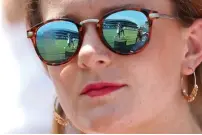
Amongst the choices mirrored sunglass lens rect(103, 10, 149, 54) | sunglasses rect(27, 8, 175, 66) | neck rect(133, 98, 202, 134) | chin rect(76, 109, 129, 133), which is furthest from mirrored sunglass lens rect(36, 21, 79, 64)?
neck rect(133, 98, 202, 134)

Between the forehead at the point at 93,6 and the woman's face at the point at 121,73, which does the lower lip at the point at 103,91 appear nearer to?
the woman's face at the point at 121,73

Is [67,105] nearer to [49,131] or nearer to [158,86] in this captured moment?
[158,86]

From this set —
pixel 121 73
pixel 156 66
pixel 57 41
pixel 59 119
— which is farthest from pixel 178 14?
pixel 59 119

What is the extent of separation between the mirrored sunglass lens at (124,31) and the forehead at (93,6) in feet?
0.14

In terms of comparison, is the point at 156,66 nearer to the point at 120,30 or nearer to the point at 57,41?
the point at 120,30

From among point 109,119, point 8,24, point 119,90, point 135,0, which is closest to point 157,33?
point 135,0

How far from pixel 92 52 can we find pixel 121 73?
0.13 m

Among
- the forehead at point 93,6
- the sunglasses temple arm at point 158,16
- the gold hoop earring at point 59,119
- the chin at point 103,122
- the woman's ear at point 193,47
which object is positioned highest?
the forehead at point 93,6

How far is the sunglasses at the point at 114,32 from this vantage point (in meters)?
1.63

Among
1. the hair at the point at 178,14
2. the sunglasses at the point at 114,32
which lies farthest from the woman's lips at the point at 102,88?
the hair at the point at 178,14

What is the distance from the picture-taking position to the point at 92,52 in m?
1.60

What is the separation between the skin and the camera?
1.63 m

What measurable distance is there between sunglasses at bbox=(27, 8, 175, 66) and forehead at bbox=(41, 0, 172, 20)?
26 mm

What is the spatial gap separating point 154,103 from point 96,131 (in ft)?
0.78
